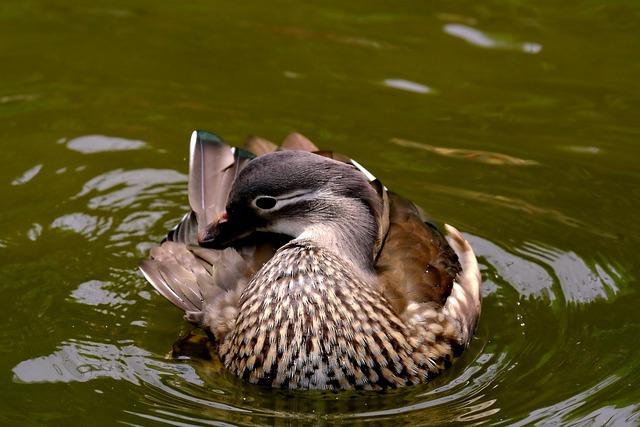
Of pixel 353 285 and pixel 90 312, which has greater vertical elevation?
pixel 353 285

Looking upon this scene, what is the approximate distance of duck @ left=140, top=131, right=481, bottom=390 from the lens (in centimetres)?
569

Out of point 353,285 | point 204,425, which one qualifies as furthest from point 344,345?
point 204,425

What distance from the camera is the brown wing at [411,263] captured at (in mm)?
5992

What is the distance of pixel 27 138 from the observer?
809 cm

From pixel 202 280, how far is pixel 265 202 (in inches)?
24.6

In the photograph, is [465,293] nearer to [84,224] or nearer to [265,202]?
[265,202]

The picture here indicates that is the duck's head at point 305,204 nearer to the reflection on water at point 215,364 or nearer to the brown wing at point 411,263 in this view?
the brown wing at point 411,263

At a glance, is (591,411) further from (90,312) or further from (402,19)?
(402,19)

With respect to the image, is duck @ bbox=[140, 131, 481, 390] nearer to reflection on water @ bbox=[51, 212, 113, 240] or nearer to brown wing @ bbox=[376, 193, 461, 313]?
brown wing @ bbox=[376, 193, 461, 313]

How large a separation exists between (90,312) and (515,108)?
3452 mm

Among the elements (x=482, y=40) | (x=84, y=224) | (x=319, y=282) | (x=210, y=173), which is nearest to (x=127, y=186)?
(x=84, y=224)

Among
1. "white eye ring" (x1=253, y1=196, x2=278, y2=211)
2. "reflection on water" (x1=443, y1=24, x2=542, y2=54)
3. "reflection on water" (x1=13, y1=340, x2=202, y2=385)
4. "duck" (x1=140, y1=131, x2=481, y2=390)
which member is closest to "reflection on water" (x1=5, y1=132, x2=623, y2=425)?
"reflection on water" (x1=13, y1=340, x2=202, y2=385)

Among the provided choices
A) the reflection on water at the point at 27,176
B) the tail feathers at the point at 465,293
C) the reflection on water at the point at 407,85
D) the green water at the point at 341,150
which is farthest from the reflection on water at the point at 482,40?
the reflection on water at the point at 27,176

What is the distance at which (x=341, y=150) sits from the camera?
26.2 feet
